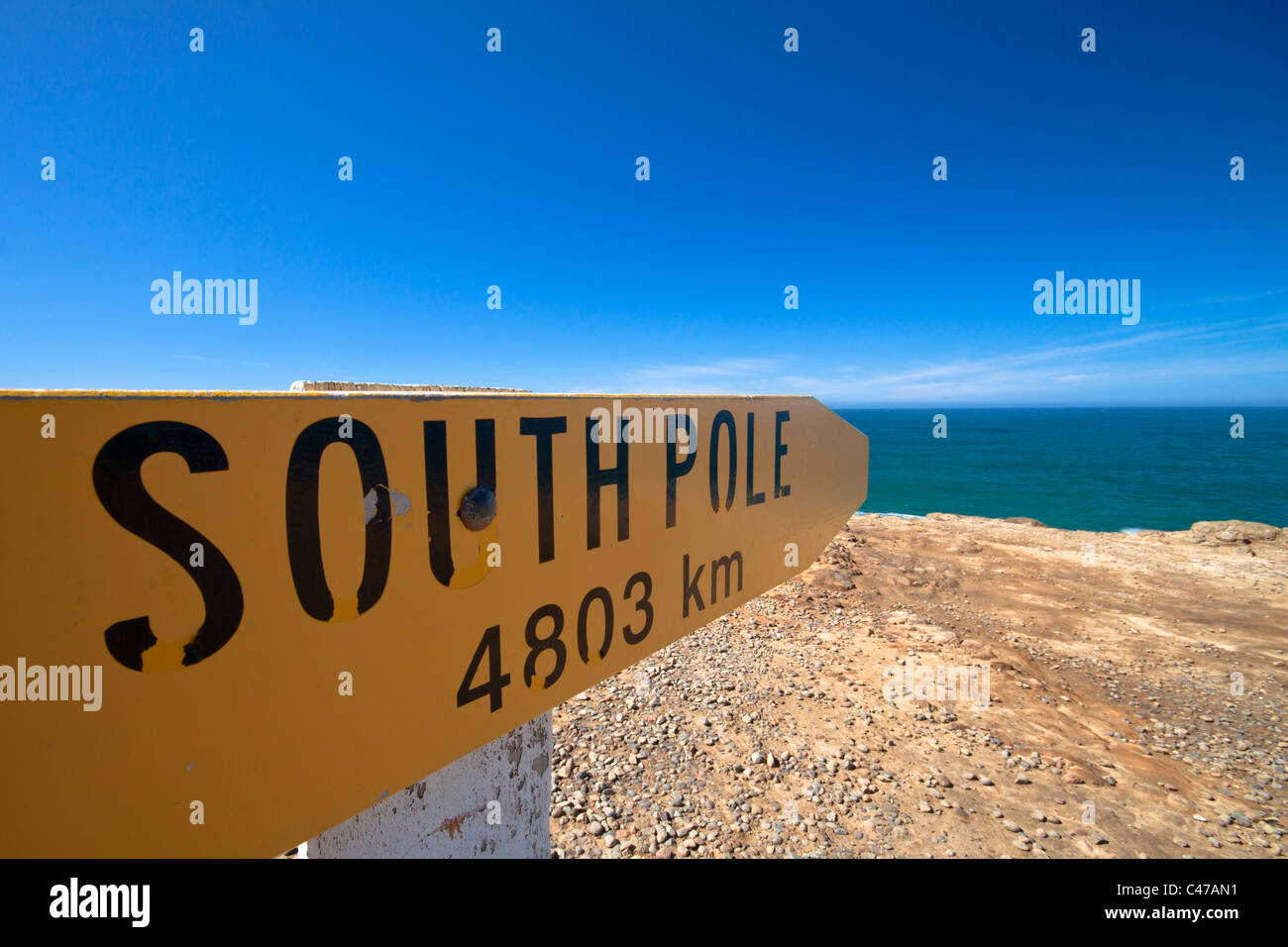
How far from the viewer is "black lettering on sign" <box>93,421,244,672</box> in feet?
2.15

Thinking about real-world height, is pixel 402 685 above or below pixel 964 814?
above

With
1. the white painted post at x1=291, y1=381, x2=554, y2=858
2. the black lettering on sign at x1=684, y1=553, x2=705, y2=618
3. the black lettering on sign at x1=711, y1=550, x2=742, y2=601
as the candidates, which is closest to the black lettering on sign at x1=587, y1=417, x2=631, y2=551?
the black lettering on sign at x1=684, y1=553, x2=705, y2=618

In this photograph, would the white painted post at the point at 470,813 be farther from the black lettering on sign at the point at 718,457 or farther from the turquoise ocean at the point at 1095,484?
the turquoise ocean at the point at 1095,484

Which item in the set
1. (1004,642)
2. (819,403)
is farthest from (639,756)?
(1004,642)

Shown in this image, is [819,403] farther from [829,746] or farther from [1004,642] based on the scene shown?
[1004,642]

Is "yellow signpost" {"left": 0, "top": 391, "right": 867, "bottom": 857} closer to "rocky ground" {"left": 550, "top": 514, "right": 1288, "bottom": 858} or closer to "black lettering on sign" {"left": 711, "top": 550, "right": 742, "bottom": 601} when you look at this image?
"black lettering on sign" {"left": 711, "top": 550, "right": 742, "bottom": 601}

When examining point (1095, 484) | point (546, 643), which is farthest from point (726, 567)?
point (1095, 484)

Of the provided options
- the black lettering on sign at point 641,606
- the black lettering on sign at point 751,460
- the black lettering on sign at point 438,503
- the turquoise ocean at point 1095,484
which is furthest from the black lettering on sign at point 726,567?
the turquoise ocean at point 1095,484

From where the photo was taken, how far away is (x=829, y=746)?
5562 millimetres

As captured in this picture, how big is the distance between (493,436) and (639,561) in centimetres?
57

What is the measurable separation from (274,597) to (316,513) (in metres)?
0.13

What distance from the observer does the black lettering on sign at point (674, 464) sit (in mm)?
1475

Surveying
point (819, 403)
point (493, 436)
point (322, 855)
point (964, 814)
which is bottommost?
point (964, 814)

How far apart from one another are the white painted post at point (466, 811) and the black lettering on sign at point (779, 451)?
1.07 metres
